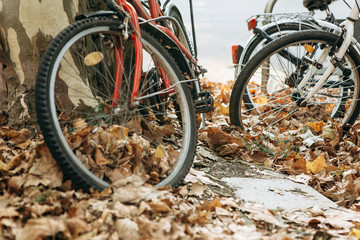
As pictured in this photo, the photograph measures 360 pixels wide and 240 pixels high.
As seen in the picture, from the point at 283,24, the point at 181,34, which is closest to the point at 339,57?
the point at 283,24

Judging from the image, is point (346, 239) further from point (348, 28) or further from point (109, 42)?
point (348, 28)

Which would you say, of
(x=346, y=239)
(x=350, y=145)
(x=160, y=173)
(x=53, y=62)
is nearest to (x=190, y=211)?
(x=160, y=173)

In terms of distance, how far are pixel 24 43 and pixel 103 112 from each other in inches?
→ 26.4

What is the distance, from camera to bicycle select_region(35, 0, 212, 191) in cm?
160

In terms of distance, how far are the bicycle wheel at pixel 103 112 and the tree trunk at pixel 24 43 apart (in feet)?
0.64

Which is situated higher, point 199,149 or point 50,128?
point 50,128

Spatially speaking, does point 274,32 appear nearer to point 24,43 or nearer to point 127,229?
point 24,43

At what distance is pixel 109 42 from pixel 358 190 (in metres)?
1.97

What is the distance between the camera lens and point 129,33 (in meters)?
1.89

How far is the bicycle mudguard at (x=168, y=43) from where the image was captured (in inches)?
86.2

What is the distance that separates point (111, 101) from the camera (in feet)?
6.91

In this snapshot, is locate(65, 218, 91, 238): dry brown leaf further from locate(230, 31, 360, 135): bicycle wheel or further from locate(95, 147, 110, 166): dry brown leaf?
locate(230, 31, 360, 135): bicycle wheel

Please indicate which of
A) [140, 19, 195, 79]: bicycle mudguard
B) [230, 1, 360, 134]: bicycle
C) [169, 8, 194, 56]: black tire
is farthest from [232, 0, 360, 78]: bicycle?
[140, 19, 195, 79]: bicycle mudguard

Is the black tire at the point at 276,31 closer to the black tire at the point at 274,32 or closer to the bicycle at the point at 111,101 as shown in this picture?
the black tire at the point at 274,32
